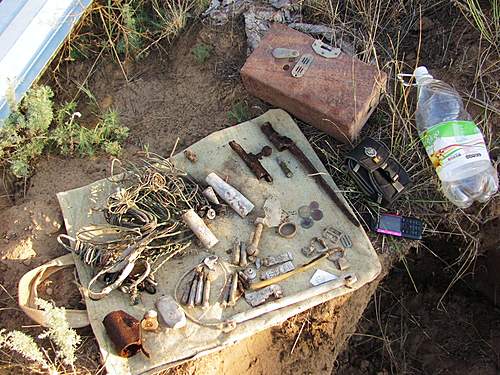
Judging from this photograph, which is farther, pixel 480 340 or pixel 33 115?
pixel 480 340

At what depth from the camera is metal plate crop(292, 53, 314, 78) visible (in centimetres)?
355

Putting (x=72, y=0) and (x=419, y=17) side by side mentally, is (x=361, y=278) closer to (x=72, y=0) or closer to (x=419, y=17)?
(x=419, y=17)

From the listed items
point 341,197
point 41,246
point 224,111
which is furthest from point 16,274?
point 341,197

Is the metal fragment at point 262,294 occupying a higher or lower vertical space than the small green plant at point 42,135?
lower

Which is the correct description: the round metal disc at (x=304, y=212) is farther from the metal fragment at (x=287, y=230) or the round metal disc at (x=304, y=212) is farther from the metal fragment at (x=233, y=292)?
the metal fragment at (x=233, y=292)

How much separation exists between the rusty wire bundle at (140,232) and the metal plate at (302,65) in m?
0.98

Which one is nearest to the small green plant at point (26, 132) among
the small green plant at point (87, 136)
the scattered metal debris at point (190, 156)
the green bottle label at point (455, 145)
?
the small green plant at point (87, 136)

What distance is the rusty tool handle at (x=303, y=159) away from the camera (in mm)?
3396

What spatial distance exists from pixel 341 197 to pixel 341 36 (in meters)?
1.27

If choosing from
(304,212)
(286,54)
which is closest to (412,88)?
(286,54)

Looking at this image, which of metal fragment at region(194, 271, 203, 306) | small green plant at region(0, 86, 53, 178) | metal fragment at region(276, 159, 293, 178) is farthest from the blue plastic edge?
metal fragment at region(276, 159, 293, 178)

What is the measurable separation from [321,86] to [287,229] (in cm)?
96

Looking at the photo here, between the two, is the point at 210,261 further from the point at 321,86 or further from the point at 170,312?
the point at 321,86

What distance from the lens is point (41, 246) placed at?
3295 millimetres
